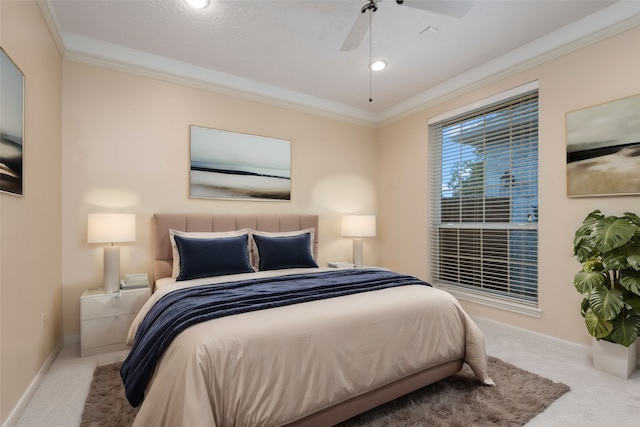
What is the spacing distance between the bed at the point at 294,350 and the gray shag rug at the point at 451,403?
10 cm

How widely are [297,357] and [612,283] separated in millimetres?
2487

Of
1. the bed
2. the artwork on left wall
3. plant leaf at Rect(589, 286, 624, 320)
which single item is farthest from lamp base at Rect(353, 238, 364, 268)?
the artwork on left wall

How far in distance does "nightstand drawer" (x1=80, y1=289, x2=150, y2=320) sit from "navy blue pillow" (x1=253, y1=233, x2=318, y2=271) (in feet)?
3.64

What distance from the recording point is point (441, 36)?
291cm

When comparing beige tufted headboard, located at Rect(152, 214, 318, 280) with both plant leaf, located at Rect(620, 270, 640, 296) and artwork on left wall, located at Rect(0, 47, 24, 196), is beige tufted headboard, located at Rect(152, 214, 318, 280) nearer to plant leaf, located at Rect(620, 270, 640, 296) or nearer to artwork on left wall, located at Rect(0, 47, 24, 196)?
artwork on left wall, located at Rect(0, 47, 24, 196)

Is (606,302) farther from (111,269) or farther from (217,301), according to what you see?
(111,269)

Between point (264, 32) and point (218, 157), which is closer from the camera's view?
point (264, 32)

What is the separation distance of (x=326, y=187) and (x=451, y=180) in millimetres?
1649

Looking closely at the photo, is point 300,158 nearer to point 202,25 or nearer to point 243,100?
point 243,100

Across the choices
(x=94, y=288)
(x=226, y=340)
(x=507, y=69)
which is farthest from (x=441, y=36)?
(x=94, y=288)

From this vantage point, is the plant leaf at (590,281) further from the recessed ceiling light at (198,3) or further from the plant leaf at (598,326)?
the recessed ceiling light at (198,3)

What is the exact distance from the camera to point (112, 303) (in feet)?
9.07

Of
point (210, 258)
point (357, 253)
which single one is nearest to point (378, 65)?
point (357, 253)

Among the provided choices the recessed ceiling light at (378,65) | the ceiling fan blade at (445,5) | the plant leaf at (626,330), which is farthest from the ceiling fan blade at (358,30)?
the plant leaf at (626,330)
